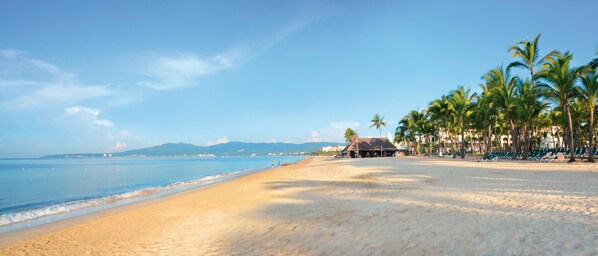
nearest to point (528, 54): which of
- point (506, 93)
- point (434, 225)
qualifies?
point (506, 93)

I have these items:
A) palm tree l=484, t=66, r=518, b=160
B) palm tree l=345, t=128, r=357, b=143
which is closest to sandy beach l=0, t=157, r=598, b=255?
palm tree l=484, t=66, r=518, b=160

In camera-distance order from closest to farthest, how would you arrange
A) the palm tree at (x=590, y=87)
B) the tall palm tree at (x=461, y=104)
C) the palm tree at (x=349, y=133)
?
the palm tree at (x=590, y=87) < the tall palm tree at (x=461, y=104) < the palm tree at (x=349, y=133)

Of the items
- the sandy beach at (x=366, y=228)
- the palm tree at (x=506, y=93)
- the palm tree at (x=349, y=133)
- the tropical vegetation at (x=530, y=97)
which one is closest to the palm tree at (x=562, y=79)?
the tropical vegetation at (x=530, y=97)

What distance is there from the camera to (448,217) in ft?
19.7

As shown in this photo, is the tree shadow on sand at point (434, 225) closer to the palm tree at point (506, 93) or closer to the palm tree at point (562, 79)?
the palm tree at point (562, 79)

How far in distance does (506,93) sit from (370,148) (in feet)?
111

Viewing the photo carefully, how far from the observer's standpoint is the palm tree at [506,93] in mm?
27812

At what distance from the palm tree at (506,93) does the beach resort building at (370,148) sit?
29906 mm

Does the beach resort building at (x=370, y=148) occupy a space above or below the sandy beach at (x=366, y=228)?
above

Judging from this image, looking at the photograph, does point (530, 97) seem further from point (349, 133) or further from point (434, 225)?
point (349, 133)

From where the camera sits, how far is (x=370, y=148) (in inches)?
2386

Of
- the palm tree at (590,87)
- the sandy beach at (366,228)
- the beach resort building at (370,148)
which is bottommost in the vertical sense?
the sandy beach at (366,228)

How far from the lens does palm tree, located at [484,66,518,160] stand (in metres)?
27.8

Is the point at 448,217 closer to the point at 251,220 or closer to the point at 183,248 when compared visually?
the point at 251,220
